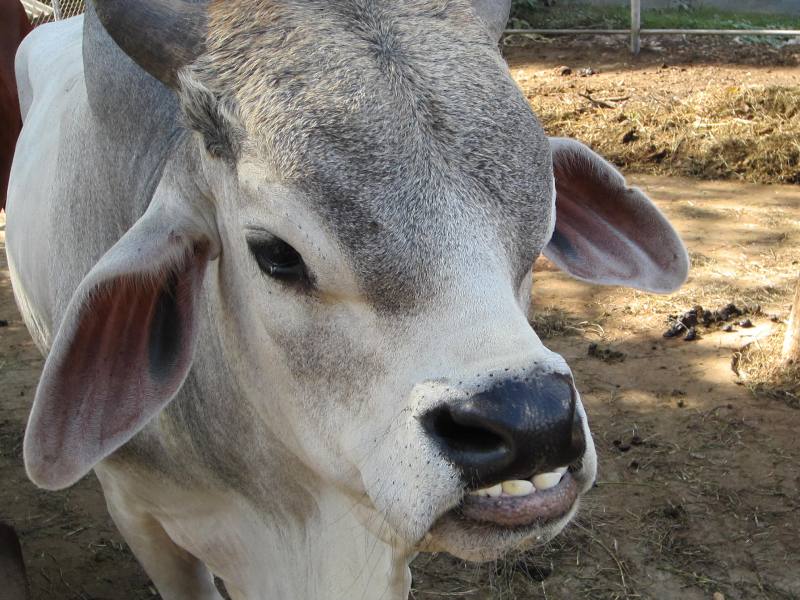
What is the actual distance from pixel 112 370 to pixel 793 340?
3.10 m

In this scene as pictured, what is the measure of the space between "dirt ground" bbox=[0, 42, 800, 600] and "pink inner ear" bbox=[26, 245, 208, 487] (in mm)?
1583

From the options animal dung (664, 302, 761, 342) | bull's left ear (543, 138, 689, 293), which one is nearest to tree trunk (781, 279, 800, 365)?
animal dung (664, 302, 761, 342)

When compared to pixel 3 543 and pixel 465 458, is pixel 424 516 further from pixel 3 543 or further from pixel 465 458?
pixel 3 543

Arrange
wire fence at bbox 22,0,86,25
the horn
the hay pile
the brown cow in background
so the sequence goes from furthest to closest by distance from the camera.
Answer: wire fence at bbox 22,0,86,25 < the hay pile < the brown cow in background < the horn

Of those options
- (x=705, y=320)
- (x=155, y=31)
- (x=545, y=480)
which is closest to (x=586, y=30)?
(x=705, y=320)

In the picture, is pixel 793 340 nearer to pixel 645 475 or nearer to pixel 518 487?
pixel 645 475

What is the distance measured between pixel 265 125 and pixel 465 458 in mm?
672

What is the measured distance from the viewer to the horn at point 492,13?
86.7 inches

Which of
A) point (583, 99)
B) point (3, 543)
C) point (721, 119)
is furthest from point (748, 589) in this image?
point (583, 99)

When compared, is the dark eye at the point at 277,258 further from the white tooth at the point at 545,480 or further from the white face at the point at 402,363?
the white tooth at the point at 545,480

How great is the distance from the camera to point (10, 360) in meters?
5.05

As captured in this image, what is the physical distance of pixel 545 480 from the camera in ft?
5.46

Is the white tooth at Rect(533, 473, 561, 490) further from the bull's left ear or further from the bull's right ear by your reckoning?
the bull's left ear

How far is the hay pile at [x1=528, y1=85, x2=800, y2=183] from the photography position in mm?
6672
